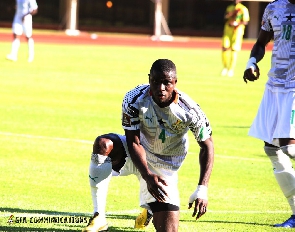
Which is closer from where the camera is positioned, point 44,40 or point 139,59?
point 139,59

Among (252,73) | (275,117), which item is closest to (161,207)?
(275,117)

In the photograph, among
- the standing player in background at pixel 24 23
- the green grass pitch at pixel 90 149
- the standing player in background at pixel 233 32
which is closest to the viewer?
the green grass pitch at pixel 90 149

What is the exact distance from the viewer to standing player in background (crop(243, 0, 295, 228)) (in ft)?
27.8

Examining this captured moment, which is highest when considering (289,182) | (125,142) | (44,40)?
(125,142)

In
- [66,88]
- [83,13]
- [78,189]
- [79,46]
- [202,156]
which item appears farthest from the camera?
[83,13]

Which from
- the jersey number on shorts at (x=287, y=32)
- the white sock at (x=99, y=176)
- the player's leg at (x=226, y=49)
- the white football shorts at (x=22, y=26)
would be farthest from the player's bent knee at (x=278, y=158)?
the white football shorts at (x=22, y=26)

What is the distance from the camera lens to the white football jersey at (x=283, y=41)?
28.1 feet

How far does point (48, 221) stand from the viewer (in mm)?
8195

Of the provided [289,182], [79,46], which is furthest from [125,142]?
[79,46]

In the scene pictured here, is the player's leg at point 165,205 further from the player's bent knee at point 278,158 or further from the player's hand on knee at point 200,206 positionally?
the player's bent knee at point 278,158

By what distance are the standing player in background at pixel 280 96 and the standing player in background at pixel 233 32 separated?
58.3ft

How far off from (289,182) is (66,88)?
13.0m

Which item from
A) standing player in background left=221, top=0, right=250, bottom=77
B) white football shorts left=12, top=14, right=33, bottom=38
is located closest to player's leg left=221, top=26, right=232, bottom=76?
standing player in background left=221, top=0, right=250, bottom=77

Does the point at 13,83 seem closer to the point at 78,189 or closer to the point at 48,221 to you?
the point at 78,189
